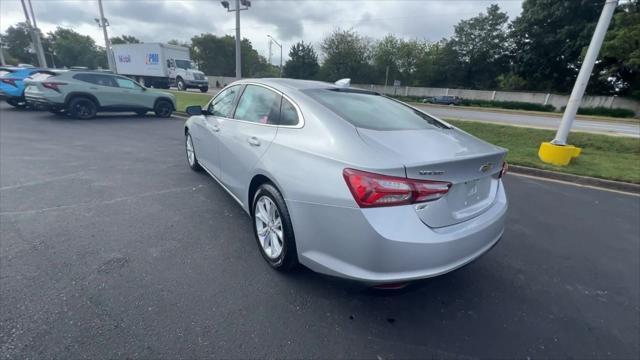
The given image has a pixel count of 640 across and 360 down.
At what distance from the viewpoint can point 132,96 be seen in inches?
416

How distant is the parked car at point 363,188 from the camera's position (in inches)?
67.7

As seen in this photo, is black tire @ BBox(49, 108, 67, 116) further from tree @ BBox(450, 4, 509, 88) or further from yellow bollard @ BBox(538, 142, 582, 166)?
tree @ BBox(450, 4, 509, 88)

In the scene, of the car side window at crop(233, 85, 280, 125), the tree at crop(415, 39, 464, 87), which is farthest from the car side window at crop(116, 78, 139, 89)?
the tree at crop(415, 39, 464, 87)

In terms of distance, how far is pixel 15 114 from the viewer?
1030 cm

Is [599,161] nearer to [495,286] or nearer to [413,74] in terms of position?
[495,286]

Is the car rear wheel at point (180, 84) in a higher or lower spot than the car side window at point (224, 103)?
lower

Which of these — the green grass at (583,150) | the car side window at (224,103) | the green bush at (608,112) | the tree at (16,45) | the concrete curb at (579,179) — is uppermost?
the tree at (16,45)

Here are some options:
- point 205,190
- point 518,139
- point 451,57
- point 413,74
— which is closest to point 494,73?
point 451,57

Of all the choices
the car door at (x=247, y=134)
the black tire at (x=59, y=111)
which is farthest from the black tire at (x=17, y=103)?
the car door at (x=247, y=134)

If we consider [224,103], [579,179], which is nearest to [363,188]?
[224,103]

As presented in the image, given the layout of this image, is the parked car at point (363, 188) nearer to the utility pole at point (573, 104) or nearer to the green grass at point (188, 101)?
the utility pole at point (573, 104)

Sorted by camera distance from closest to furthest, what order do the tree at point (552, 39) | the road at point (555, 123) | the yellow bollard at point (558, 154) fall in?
the yellow bollard at point (558, 154) → the road at point (555, 123) → the tree at point (552, 39)

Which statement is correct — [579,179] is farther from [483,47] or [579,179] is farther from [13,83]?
[483,47]

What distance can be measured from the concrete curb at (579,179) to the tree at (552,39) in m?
36.8
